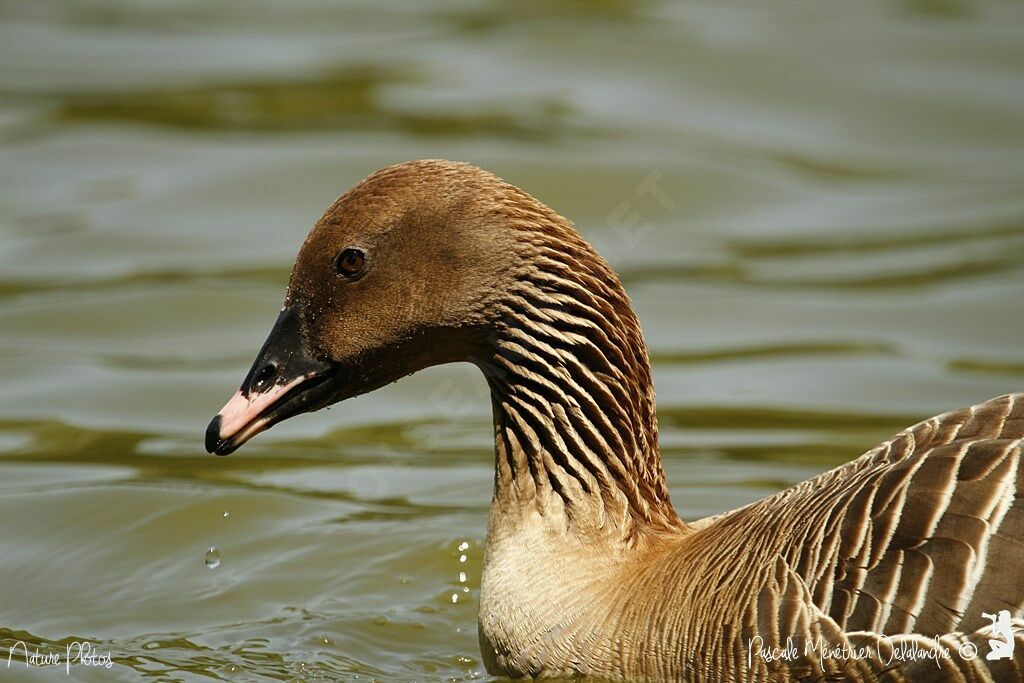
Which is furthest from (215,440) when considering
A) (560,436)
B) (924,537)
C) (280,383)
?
(924,537)

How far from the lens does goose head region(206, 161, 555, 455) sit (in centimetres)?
672

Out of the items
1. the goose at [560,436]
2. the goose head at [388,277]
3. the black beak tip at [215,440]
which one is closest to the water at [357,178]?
the goose at [560,436]

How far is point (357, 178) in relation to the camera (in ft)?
49.0

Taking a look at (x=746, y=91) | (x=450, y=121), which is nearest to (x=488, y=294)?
(x=450, y=121)

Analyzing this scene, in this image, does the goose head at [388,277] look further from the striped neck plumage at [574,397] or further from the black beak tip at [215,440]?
the striped neck plumage at [574,397]

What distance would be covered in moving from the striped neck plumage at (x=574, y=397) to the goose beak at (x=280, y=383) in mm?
786

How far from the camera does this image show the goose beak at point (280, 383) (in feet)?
22.0

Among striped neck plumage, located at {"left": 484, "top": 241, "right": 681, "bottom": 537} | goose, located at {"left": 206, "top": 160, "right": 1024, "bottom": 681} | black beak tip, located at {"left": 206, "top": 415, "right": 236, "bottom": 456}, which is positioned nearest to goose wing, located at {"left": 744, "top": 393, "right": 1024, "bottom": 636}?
goose, located at {"left": 206, "top": 160, "right": 1024, "bottom": 681}

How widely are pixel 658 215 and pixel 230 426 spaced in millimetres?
8514

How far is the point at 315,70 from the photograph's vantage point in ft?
56.9

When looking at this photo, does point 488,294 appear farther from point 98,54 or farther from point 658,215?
point 98,54

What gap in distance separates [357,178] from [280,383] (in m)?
8.32

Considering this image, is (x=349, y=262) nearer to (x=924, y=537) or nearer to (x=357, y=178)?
(x=924, y=537)

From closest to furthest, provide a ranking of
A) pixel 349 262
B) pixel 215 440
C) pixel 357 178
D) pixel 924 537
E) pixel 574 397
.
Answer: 1. pixel 924 537
2. pixel 215 440
3. pixel 349 262
4. pixel 574 397
5. pixel 357 178
